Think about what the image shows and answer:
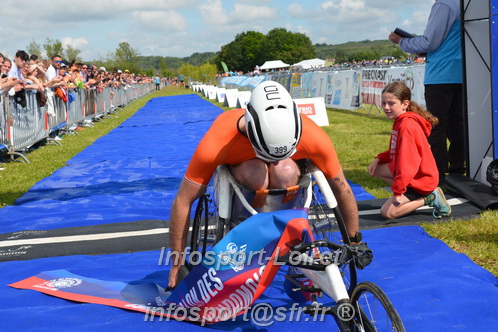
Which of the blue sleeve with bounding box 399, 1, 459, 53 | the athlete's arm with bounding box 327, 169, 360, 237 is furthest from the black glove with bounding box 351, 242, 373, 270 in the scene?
the blue sleeve with bounding box 399, 1, 459, 53

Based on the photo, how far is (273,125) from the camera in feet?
8.54

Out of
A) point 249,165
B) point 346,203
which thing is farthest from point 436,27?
point 249,165

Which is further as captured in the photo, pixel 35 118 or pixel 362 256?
pixel 35 118

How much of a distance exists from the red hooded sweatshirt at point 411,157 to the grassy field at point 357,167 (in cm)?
44

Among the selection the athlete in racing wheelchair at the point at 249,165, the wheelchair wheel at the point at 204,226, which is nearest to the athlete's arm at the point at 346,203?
the athlete in racing wheelchair at the point at 249,165

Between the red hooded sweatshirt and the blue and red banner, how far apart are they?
2.67m

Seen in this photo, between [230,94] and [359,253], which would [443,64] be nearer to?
[359,253]

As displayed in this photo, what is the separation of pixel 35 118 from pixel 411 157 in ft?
30.8

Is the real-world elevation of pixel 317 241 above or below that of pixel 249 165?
below

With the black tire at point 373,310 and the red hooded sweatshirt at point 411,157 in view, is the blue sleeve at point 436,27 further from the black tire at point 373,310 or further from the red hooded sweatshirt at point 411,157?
the black tire at point 373,310

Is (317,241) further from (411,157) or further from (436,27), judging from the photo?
(436,27)

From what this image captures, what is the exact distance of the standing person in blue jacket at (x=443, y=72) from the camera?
6.92m

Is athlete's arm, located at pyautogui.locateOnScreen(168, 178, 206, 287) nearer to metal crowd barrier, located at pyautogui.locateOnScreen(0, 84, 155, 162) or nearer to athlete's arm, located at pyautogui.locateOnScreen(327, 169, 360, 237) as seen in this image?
athlete's arm, located at pyautogui.locateOnScreen(327, 169, 360, 237)

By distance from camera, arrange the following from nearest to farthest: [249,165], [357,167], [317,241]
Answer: [317,241] → [249,165] → [357,167]
